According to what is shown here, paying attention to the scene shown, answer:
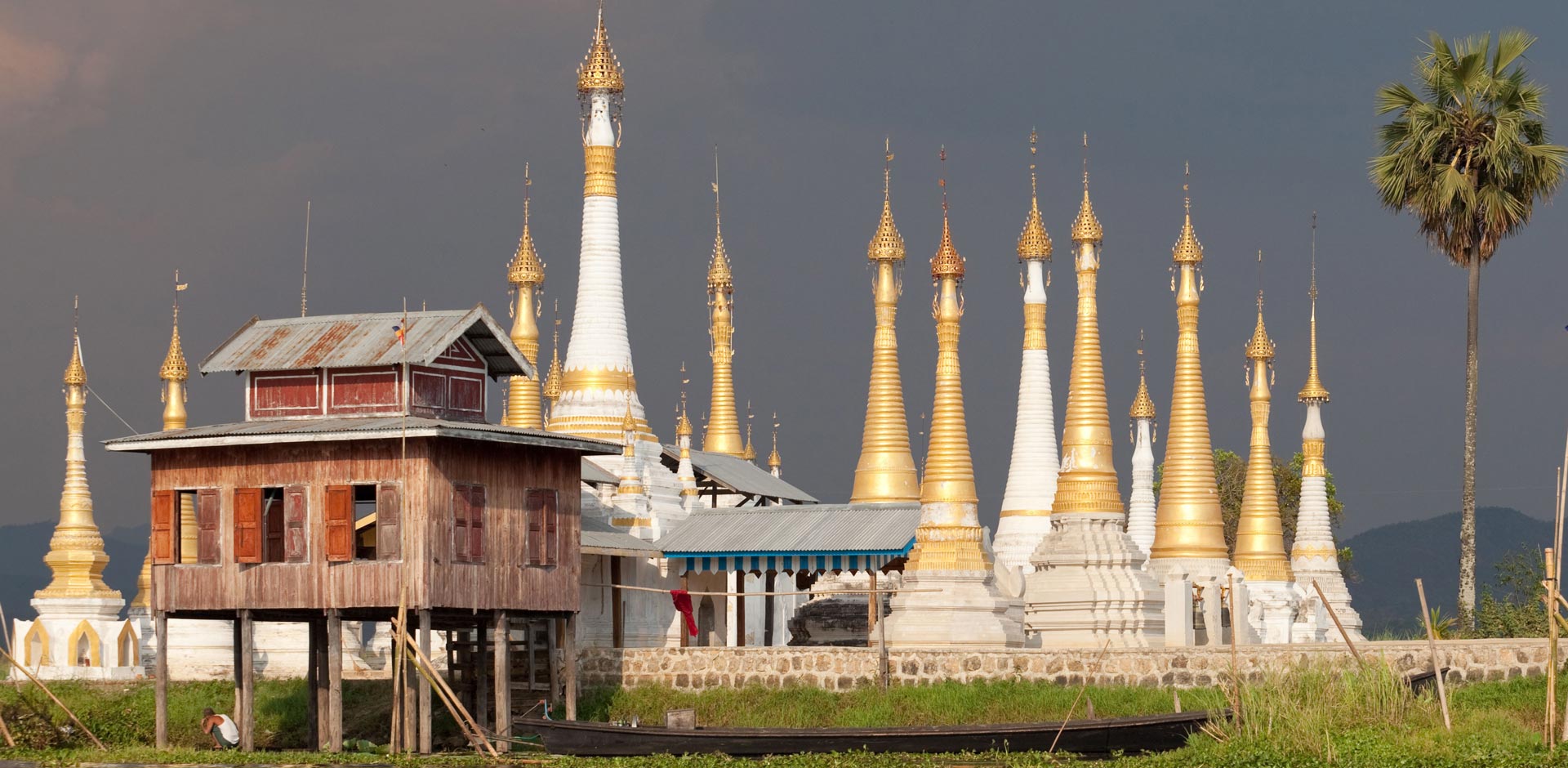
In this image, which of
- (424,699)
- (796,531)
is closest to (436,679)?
(424,699)

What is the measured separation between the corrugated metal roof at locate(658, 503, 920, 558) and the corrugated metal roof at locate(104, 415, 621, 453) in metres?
7.44

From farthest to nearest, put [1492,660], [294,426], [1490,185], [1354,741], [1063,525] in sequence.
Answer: [1063,525] < [1490,185] < [294,426] < [1492,660] < [1354,741]

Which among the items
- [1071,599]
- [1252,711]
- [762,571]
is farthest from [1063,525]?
[1252,711]

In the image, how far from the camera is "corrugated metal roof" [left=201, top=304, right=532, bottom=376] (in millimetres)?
37188

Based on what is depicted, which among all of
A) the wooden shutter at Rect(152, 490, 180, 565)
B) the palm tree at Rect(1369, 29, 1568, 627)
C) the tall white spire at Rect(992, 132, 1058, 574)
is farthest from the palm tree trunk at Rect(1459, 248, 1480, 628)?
the wooden shutter at Rect(152, 490, 180, 565)

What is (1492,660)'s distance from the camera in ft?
114

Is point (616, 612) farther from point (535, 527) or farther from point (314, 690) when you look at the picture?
point (535, 527)

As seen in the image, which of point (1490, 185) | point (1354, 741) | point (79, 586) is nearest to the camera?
point (1354, 741)

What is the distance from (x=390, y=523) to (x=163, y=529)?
4673mm

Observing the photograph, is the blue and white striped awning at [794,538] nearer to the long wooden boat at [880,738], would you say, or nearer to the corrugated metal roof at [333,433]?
the corrugated metal roof at [333,433]

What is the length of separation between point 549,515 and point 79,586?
18.7 meters

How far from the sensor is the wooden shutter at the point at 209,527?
37344 mm

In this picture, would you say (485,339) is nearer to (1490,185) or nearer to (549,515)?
(549,515)

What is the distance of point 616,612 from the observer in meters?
46.7
